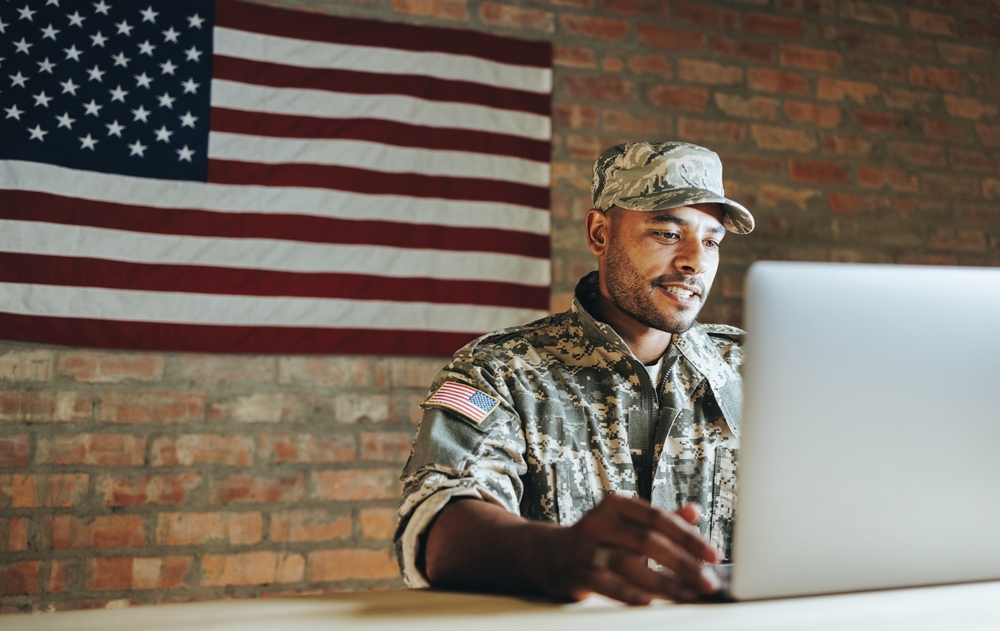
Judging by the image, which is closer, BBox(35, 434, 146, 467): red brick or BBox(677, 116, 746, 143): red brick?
BBox(35, 434, 146, 467): red brick

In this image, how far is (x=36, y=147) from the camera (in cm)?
204

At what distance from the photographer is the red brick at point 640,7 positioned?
2617 mm

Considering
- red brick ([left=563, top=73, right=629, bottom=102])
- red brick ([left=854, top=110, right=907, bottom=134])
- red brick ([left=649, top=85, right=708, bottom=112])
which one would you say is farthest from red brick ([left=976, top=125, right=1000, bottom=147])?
red brick ([left=563, top=73, right=629, bottom=102])

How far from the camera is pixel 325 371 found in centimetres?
225

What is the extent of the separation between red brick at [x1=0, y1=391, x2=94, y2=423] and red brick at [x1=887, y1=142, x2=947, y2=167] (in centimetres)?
280

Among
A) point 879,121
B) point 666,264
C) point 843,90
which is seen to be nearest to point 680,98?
point 843,90

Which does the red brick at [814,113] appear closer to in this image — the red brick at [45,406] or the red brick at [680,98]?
the red brick at [680,98]

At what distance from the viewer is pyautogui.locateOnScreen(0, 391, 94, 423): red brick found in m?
2.01

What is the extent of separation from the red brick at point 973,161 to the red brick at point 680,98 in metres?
1.05

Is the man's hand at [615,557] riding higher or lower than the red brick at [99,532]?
higher

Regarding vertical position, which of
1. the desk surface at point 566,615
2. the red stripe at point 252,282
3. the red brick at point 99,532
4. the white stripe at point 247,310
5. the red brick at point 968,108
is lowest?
the red brick at point 99,532

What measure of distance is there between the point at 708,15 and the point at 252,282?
1.79m

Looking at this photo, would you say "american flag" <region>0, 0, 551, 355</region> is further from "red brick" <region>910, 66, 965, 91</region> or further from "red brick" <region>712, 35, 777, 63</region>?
"red brick" <region>910, 66, 965, 91</region>

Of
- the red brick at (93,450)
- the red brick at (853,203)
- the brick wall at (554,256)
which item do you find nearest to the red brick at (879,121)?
the brick wall at (554,256)
